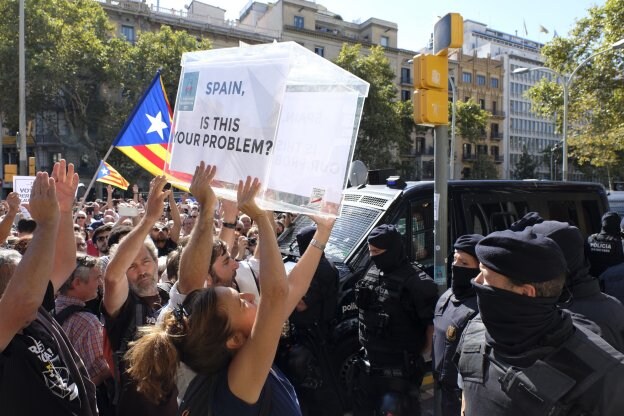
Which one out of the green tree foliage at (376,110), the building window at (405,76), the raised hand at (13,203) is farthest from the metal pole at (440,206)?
the building window at (405,76)

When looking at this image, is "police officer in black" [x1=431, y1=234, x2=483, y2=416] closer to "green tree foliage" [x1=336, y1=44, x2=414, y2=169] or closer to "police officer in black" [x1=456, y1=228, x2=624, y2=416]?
"police officer in black" [x1=456, y1=228, x2=624, y2=416]

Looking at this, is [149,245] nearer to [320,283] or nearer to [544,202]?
[320,283]

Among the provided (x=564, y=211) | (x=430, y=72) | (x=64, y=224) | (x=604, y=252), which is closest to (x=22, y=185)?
(x=64, y=224)

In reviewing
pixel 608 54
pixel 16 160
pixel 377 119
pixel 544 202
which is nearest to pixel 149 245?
pixel 544 202

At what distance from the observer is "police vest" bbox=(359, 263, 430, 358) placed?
3.52 m

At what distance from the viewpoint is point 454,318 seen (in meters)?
2.98

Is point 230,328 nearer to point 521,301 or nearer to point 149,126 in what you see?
point 521,301

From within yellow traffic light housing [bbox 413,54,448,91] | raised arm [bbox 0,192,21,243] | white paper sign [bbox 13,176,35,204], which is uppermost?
yellow traffic light housing [bbox 413,54,448,91]

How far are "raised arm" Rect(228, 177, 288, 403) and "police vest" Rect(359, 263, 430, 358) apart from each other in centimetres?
177

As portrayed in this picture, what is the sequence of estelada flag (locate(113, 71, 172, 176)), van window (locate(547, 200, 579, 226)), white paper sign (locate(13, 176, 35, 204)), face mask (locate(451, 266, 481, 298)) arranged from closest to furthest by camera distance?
face mask (locate(451, 266, 481, 298))
estelada flag (locate(113, 71, 172, 176))
van window (locate(547, 200, 579, 226))
white paper sign (locate(13, 176, 35, 204))

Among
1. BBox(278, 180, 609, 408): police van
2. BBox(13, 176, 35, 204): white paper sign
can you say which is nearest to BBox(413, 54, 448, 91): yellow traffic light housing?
BBox(278, 180, 609, 408): police van

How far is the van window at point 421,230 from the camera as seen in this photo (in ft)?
14.9

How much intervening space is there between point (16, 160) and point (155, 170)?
132 ft

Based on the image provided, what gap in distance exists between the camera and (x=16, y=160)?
3891cm
